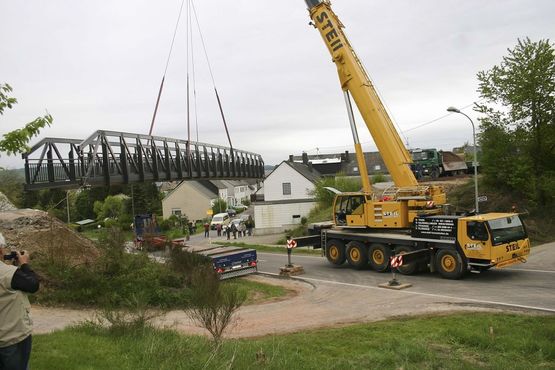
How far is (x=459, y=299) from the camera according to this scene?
1462 centimetres

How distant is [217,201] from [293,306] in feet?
213

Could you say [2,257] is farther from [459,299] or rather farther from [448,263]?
[448,263]

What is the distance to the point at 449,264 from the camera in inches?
704

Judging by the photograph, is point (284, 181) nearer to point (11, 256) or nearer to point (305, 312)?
point (305, 312)

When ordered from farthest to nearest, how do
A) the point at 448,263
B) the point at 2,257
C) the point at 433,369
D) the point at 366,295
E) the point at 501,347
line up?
the point at 448,263, the point at 366,295, the point at 501,347, the point at 433,369, the point at 2,257

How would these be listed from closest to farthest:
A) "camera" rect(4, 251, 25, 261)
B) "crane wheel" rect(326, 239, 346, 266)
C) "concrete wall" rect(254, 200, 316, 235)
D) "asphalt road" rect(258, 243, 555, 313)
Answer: "camera" rect(4, 251, 25, 261)
"asphalt road" rect(258, 243, 555, 313)
"crane wheel" rect(326, 239, 346, 266)
"concrete wall" rect(254, 200, 316, 235)

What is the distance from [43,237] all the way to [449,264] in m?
13.9

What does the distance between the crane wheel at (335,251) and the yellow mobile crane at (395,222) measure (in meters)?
0.03

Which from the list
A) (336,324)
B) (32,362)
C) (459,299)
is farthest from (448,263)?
(32,362)

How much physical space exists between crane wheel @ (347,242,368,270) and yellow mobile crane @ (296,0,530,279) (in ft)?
0.14

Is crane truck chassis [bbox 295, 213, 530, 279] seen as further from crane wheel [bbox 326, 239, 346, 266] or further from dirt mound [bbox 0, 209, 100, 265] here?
dirt mound [bbox 0, 209, 100, 265]

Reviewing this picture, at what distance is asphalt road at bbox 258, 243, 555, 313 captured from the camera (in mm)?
14148

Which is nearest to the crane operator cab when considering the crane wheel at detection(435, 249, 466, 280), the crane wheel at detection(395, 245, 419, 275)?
the crane wheel at detection(395, 245, 419, 275)

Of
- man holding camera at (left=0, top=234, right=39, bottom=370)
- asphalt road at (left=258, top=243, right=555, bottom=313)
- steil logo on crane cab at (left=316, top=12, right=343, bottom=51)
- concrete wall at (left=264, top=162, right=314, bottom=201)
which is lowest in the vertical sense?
asphalt road at (left=258, top=243, right=555, bottom=313)
